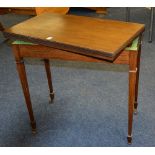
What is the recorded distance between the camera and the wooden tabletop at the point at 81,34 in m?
0.94

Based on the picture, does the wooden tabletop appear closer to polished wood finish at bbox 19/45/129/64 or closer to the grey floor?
polished wood finish at bbox 19/45/129/64

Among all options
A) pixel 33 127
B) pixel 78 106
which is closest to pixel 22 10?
pixel 78 106

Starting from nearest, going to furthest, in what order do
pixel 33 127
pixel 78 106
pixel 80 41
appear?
pixel 80 41, pixel 33 127, pixel 78 106

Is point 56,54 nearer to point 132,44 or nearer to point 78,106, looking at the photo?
point 132,44

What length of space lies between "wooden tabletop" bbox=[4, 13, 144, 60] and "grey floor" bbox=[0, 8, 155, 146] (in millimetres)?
598

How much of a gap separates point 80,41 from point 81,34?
9 cm

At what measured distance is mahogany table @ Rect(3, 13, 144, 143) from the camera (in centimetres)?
96

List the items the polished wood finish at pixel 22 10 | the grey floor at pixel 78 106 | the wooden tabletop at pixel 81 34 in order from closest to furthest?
1. the wooden tabletop at pixel 81 34
2. the grey floor at pixel 78 106
3. the polished wood finish at pixel 22 10

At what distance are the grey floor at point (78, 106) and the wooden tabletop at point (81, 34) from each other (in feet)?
1.96

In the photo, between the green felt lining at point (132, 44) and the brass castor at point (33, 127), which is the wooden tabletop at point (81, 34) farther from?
the brass castor at point (33, 127)

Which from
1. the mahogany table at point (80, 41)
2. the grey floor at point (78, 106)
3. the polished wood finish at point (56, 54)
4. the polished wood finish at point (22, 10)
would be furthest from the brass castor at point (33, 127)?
the polished wood finish at point (22, 10)

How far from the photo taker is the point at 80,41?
100cm

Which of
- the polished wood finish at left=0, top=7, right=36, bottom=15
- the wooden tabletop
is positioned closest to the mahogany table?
the wooden tabletop
